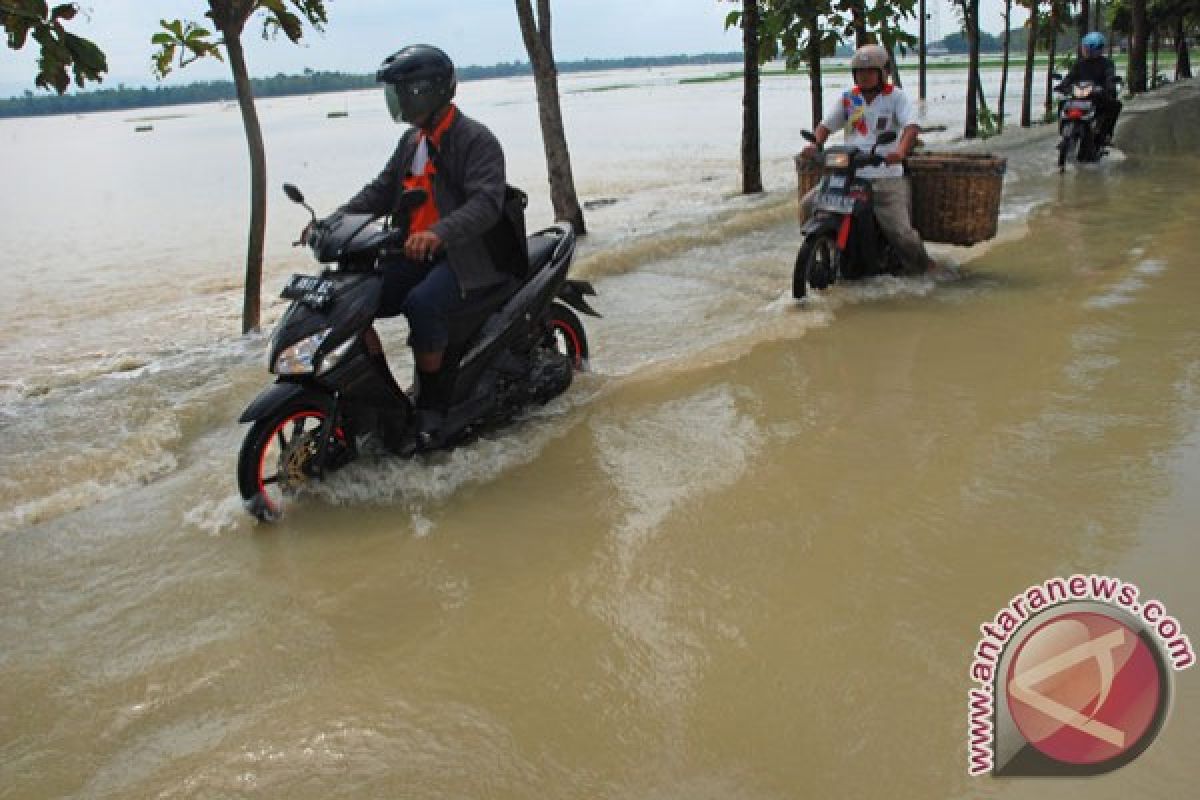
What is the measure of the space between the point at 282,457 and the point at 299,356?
19.1 inches

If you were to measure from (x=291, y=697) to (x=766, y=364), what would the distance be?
3780mm

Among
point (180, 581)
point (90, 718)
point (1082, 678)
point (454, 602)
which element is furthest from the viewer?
point (180, 581)

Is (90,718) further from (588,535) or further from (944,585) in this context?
(944,585)

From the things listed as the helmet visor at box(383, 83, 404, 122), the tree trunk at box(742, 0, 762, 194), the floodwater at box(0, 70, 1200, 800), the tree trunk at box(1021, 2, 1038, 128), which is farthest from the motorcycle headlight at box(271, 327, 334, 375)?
the tree trunk at box(1021, 2, 1038, 128)

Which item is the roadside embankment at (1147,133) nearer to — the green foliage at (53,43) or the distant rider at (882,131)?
the distant rider at (882,131)

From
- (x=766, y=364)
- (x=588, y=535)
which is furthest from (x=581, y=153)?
(x=588, y=535)

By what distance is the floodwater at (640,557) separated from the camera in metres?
2.60

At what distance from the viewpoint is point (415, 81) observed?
4.25m

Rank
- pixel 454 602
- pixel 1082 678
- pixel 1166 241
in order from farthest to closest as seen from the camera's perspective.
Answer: pixel 1166 241 < pixel 454 602 < pixel 1082 678

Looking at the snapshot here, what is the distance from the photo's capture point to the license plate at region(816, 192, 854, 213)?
7.08 meters

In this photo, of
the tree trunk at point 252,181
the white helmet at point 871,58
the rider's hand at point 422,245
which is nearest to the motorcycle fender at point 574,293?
the rider's hand at point 422,245

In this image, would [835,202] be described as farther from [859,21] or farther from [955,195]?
[859,21]

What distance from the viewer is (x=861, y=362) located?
19.3 feet

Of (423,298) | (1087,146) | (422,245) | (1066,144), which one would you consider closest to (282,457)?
(423,298)
